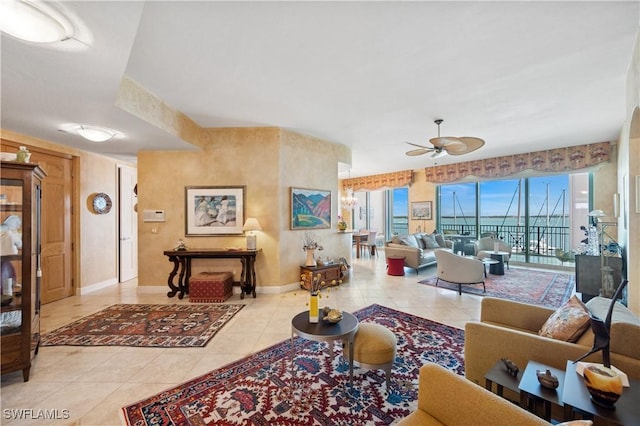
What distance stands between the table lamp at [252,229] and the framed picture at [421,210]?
5961mm

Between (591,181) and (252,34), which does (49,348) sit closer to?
(252,34)

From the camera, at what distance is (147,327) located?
318cm

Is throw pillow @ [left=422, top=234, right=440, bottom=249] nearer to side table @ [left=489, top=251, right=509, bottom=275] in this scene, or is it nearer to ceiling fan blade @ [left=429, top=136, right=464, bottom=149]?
side table @ [left=489, top=251, right=509, bottom=275]

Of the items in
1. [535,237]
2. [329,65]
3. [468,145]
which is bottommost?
[535,237]

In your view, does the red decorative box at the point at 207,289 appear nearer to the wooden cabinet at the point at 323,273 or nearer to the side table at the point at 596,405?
the wooden cabinet at the point at 323,273

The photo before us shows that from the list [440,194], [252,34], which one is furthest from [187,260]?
[440,194]

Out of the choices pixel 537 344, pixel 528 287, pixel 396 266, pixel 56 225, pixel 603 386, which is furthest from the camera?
pixel 396 266

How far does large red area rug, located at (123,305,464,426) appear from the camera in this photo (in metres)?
1.74

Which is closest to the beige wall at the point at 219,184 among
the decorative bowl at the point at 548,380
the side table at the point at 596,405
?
the decorative bowl at the point at 548,380

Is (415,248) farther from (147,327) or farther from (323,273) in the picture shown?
(147,327)

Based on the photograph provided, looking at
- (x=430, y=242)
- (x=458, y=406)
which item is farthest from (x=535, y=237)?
(x=458, y=406)

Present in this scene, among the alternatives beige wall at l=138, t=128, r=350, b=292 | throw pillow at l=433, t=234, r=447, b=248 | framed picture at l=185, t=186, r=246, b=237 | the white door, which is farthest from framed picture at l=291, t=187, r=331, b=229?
the white door

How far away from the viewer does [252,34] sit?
83.6 inches

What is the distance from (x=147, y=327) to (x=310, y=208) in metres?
3.10
